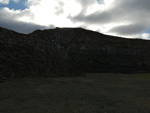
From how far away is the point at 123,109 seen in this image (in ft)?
17.7

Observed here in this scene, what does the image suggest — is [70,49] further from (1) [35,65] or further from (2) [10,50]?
(2) [10,50]

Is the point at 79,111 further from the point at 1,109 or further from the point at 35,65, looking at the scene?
the point at 35,65

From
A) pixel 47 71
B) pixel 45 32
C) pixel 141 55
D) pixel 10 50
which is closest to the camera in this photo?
pixel 10 50

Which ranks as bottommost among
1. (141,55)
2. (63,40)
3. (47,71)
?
(47,71)

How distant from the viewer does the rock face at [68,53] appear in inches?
563

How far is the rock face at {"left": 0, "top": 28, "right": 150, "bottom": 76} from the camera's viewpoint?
1430 cm

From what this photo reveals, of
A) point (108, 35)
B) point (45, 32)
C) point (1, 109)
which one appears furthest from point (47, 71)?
point (108, 35)

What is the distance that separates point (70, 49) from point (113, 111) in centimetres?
1720

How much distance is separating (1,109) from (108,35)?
23.3 metres

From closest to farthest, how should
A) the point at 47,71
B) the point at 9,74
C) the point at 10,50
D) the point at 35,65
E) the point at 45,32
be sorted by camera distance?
the point at 9,74 → the point at 10,50 → the point at 35,65 → the point at 47,71 → the point at 45,32

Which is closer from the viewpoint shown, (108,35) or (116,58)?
(116,58)

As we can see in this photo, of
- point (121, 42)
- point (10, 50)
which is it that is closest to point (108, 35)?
point (121, 42)

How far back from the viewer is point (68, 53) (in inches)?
849

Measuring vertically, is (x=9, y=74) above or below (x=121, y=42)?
below
